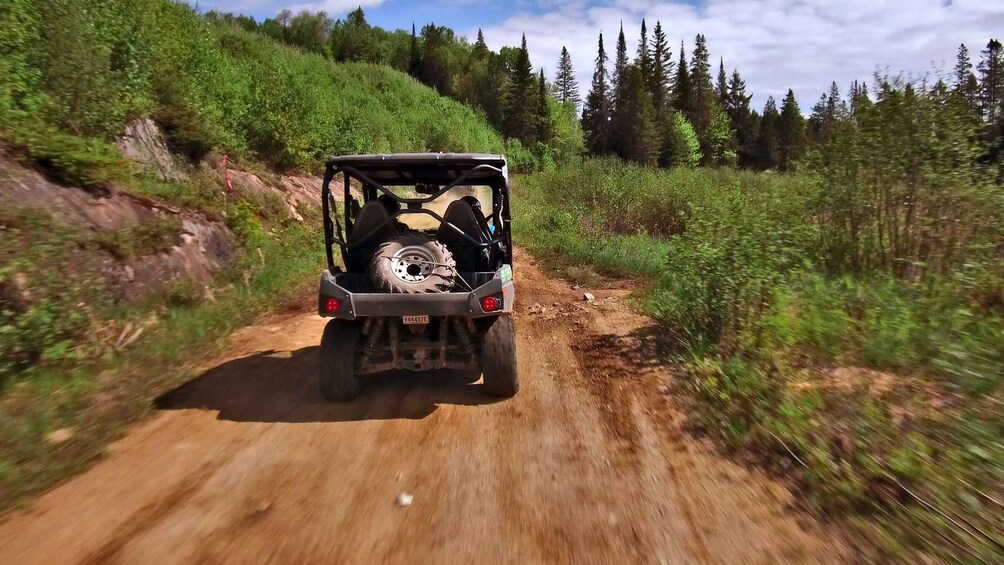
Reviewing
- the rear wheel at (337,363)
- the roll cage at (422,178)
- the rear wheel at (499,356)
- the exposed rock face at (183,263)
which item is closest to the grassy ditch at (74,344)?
the exposed rock face at (183,263)

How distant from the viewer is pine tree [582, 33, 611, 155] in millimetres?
68500

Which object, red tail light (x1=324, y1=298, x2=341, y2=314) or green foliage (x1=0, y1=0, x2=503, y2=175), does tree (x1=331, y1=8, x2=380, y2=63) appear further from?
red tail light (x1=324, y1=298, x2=341, y2=314)

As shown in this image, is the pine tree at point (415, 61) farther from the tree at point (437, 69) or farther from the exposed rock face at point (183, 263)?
the exposed rock face at point (183, 263)

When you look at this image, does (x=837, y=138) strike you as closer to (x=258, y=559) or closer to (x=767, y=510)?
(x=767, y=510)

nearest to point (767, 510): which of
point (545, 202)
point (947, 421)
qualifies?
point (947, 421)

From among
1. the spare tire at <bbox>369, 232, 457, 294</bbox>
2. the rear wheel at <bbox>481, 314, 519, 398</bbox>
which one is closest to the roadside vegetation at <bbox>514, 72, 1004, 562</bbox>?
the rear wheel at <bbox>481, 314, 519, 398</bbox>

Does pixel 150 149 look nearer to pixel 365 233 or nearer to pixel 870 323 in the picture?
pixel 365 233

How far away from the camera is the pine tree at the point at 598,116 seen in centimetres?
6850

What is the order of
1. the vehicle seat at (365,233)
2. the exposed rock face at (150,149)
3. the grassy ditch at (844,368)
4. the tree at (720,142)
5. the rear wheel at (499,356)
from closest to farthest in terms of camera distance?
the grassy ditch at (844,368) → the rear wheel at (499,356) → the vehicle seat at (365,233) → the exposed rock face at (150,149) → the tree at (720,142)

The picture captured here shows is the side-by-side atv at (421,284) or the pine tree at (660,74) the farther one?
the pine tree at (660,74)

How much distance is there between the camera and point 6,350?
562 centimetres

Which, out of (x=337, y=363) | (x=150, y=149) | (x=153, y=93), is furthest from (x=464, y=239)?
(x=153, y=93)

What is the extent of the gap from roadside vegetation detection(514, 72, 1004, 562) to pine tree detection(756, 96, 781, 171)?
64893mm

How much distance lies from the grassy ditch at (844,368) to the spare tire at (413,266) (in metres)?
2.70
